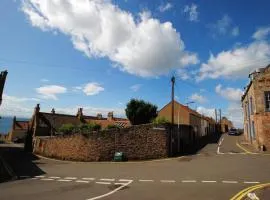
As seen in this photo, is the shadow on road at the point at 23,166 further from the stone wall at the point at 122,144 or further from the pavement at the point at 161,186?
the pavement at the point at 161,186

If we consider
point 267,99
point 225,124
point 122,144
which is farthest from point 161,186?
point 225,124

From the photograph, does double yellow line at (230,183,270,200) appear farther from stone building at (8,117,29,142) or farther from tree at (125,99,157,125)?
stone building at (8,117,29,142)

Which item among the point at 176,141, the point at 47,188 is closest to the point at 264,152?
the point at 176,141

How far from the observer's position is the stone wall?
90.3 ft

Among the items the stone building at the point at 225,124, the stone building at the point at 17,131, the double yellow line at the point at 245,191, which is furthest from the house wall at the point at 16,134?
the stone building at the point at 225,124

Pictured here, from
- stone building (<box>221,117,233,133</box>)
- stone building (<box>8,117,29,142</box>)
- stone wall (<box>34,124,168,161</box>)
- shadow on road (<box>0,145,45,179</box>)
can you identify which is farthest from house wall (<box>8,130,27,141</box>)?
stone building (<box>221,117,233,133</box>)

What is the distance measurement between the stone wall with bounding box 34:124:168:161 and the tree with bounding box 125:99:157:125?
1578 cm

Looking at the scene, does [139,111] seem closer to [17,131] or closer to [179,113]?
[179,113]

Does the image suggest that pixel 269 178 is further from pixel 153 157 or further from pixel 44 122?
pixel 44 122

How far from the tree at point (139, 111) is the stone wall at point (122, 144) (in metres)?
15.8

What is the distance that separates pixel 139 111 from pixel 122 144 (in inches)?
741

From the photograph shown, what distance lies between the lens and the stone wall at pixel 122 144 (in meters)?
27.5

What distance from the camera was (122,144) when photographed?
2881cm

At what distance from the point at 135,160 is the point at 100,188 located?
1397 centimetres
